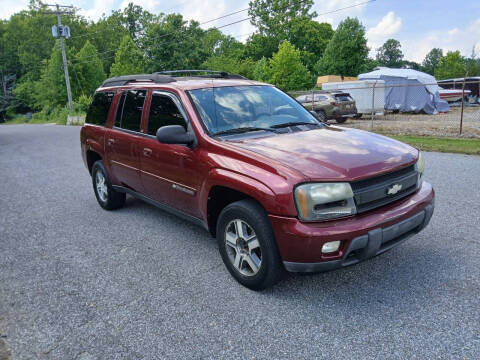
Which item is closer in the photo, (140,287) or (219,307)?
(219,307)

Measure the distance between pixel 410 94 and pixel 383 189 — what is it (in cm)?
2523

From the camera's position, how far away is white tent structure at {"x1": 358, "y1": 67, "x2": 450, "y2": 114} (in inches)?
986

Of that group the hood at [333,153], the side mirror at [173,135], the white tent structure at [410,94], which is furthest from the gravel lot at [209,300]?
the white tent structure at [410,94]

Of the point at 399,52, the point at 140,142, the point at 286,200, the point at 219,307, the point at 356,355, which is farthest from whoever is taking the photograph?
the point at 399,52

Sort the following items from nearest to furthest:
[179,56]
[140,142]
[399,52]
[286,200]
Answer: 1. [286,200]
2. [140,142]
3. [179,56]
4. [399,52]

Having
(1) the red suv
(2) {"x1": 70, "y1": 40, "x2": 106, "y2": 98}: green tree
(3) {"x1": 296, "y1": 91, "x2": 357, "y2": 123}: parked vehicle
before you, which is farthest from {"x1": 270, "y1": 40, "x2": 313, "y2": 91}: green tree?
(1) the red suv

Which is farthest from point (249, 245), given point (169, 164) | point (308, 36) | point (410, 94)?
point (308, 36)

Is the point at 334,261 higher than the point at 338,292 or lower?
higher

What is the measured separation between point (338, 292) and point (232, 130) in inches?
69.8

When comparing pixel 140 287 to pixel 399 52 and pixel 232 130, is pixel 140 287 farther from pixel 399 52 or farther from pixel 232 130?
pixel 399 52

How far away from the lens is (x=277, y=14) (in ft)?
224

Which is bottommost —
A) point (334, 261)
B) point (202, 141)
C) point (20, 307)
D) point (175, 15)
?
point (20, 307)

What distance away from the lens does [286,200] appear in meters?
2.92

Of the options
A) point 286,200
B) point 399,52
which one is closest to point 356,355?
point 286,200
